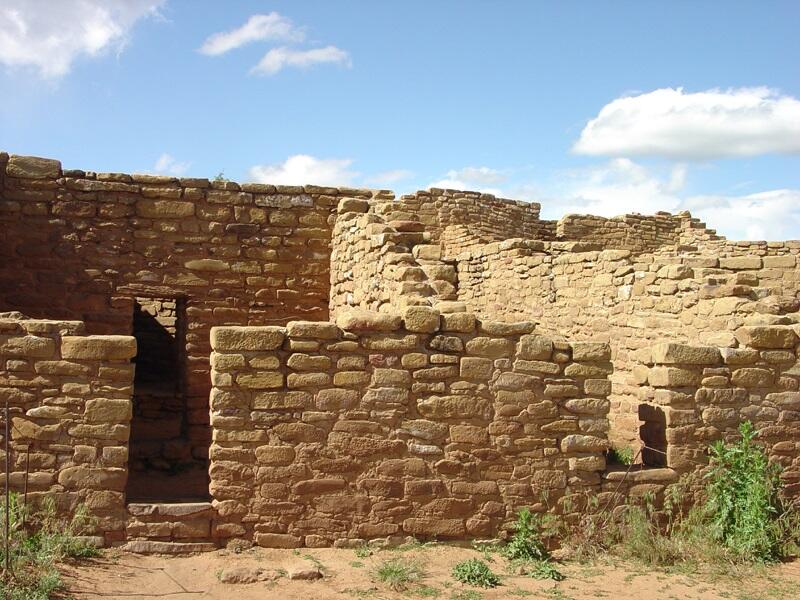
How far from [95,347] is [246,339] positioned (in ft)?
3.58

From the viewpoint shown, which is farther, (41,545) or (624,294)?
(624,294)

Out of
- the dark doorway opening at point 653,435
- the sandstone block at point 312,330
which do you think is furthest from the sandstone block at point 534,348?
the sandstone block at point 312,330

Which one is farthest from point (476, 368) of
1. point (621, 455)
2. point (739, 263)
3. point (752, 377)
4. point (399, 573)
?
point (739, 263)

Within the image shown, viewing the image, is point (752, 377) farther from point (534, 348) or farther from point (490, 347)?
point (490, 347)

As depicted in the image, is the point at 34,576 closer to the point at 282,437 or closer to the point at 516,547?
the point at 282,437

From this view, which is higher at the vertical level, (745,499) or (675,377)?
(675,377)

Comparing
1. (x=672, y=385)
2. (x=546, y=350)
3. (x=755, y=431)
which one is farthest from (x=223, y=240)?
(x=755, y=431)

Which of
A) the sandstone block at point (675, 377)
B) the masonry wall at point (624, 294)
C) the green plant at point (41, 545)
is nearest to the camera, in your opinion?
the green plant at point (41, 545)

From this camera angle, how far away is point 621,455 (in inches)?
307

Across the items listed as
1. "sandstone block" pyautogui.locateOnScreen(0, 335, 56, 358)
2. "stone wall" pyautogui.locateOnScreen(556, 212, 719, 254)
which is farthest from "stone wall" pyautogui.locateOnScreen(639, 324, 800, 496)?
"stone wall" pyautogui.locateOnScreen(556, 212, 719, 254)

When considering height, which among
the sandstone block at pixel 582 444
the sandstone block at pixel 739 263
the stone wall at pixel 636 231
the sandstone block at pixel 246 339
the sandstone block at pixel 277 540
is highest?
the stone wall at pixel 636 231

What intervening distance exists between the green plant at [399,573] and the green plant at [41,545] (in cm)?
207

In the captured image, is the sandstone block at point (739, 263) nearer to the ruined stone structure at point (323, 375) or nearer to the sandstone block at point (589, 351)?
the ruined stone structure at point (323, 375)

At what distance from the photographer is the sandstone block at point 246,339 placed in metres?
5.98
